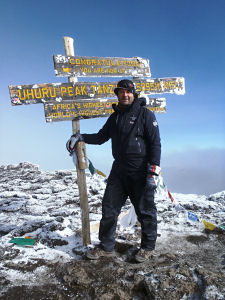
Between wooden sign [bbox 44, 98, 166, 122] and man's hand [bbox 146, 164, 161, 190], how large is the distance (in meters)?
1.65

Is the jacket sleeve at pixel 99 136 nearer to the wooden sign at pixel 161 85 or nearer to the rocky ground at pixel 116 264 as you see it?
the wooden sign at pixel 161 85

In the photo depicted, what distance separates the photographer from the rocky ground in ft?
9.93

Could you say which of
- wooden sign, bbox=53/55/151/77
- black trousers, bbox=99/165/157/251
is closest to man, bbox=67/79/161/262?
black trousers, bbox=99/165/157/251

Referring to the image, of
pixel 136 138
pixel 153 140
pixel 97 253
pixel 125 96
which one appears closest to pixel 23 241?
pixel 97 253

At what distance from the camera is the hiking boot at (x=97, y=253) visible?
3.89m

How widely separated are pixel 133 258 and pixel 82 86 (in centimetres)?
340

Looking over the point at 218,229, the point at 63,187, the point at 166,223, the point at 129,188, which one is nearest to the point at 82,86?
the point at 129,188

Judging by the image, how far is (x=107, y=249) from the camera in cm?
407

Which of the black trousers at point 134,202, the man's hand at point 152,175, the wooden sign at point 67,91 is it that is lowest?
the black trousers at point 134,202

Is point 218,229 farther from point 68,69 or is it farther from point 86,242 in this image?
point 68,69

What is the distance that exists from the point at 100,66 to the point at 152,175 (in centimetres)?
261

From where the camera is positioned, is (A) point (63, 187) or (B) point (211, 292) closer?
(B) point (211, 292)

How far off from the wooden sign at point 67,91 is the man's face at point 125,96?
864 mm

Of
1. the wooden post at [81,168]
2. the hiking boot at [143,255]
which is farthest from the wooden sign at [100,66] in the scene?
the hiking boot at [143,255]
